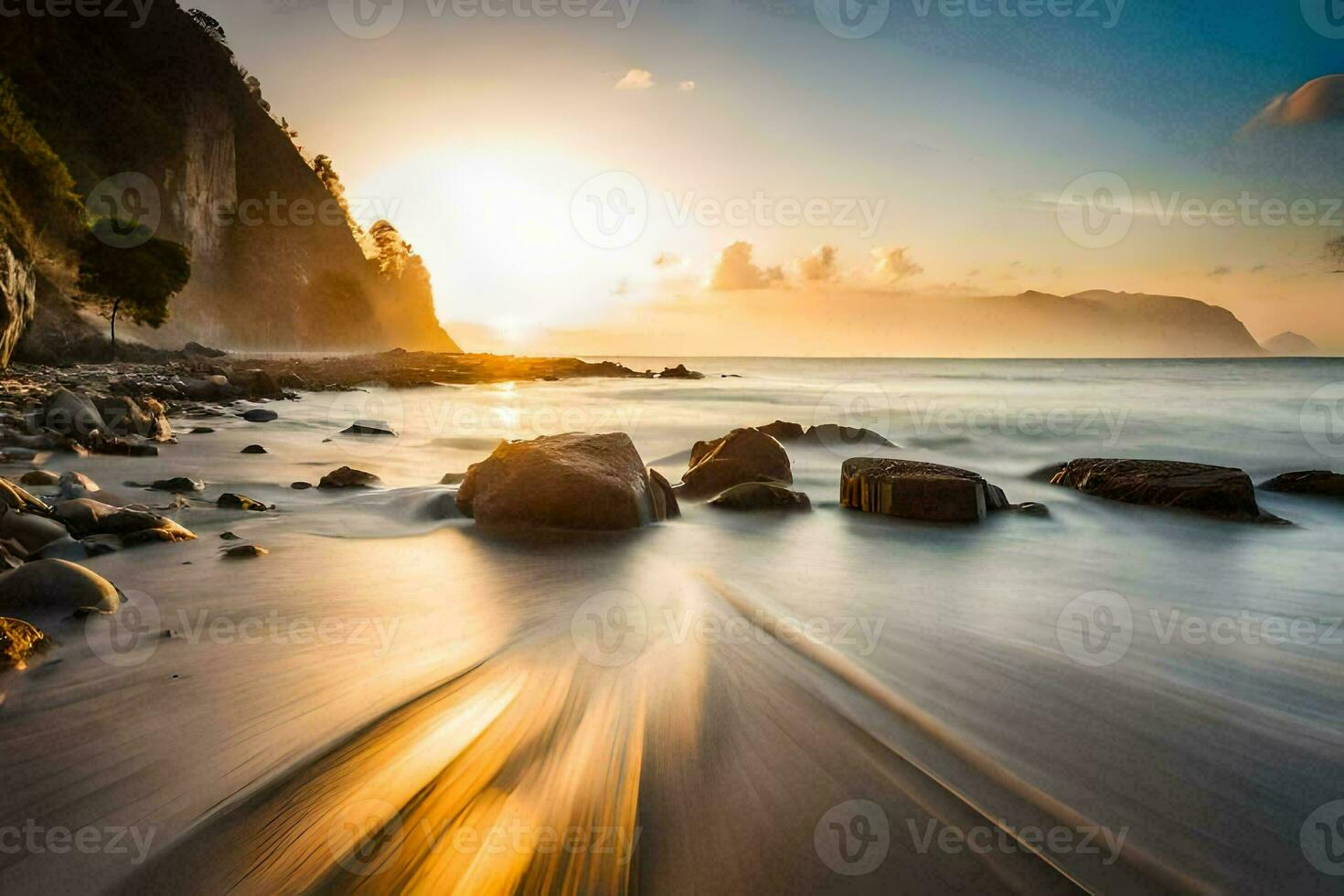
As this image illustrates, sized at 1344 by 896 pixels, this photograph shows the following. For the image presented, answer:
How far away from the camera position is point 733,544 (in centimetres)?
488

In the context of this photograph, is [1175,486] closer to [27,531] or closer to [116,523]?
[116,523]

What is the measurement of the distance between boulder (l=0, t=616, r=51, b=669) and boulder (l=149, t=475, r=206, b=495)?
334cm

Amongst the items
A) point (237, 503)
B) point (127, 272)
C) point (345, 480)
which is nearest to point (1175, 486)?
point (345, 480)

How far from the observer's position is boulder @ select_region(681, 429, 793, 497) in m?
6.71

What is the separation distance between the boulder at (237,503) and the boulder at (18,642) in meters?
2.63

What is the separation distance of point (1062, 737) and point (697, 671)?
1.24m

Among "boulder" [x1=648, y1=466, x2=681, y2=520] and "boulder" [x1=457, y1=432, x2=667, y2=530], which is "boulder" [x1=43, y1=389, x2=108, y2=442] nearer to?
"boulder" [x1=457, y1=432, x2=667, y2=530]

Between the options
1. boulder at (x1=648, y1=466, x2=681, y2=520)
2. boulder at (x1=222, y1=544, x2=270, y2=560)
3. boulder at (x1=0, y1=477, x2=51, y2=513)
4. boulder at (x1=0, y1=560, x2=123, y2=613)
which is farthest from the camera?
boulder at (x1=648, y1=466, x2=681, y2=520)

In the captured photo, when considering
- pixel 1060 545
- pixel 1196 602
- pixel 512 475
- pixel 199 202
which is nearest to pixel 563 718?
pixel 512 475

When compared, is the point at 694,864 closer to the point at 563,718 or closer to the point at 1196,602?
the point at 563,718

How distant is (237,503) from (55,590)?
2.34 m

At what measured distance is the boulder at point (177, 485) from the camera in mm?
5270

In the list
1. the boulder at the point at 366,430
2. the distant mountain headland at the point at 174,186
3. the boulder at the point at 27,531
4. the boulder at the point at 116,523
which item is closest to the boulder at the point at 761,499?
the boulder at the point at 116,523

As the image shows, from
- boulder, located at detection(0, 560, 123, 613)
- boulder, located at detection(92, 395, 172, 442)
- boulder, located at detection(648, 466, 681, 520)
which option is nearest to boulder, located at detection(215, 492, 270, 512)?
boulder, located at detection(0, 560, 123, 613)
